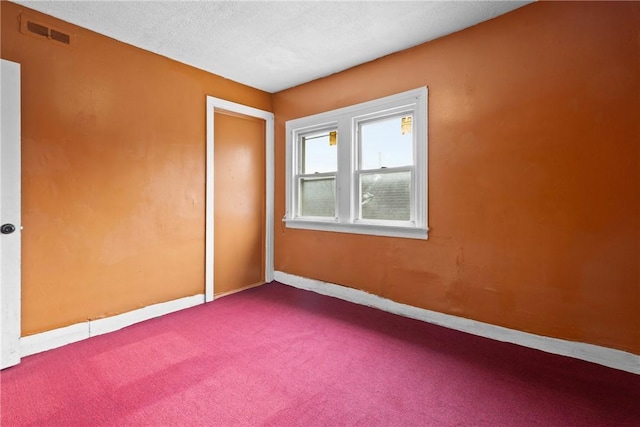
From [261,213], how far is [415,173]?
215 cm

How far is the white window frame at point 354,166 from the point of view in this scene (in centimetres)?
285

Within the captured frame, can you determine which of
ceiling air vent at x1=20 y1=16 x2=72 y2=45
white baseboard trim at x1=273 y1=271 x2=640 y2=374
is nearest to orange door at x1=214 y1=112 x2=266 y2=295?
white baseboard trim at x1=273 y1=271 x2=640 y2=374

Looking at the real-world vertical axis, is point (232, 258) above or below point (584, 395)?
above

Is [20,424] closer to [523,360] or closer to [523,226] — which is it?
[523,360]

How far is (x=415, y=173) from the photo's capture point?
9.53 feet

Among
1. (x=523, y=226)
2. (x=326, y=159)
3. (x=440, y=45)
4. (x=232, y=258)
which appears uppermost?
(x=440, y=45)

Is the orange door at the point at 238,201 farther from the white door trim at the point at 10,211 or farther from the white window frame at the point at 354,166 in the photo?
the white door trim at the point at 10,211

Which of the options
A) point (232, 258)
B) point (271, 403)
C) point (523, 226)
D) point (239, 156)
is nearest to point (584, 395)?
point (523, 226)

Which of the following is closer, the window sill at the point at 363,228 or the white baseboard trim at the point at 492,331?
the white baseboard trim at the point at 492,331

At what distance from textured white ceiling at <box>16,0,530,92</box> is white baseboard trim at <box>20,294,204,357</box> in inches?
98.8

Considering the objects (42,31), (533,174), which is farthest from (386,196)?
(42,31)

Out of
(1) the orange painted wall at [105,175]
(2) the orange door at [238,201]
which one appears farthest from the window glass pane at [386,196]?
(1) the orange painted wall at [105,175]

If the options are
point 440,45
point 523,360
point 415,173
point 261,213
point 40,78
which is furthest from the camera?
point 261,213

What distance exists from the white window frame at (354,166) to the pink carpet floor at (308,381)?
1025mm
